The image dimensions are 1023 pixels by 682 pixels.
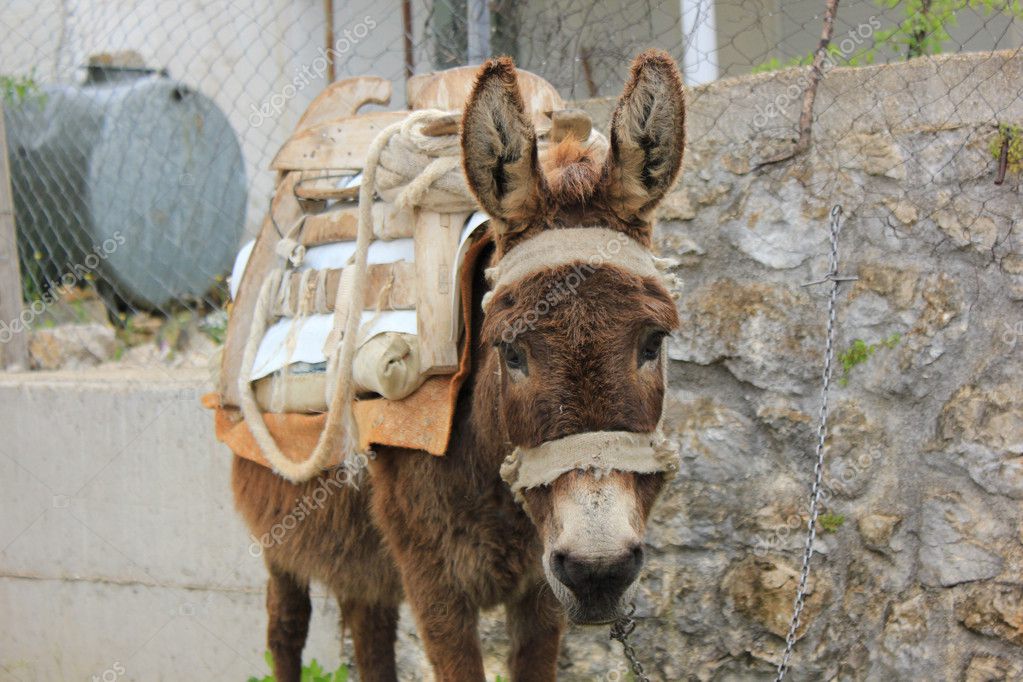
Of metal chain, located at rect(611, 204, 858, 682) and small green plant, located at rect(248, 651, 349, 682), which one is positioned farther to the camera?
small green plant, located at rect(248, 651, 349, 682)

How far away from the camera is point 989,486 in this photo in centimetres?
306

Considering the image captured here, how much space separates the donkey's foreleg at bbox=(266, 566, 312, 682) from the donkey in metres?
1.14

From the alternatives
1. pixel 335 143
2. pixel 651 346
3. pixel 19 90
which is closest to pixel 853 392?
pixel 651 346

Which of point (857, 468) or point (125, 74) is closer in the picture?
point (857, 468)

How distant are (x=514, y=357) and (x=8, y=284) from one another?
414 cm

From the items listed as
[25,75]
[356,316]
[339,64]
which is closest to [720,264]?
[356,316]

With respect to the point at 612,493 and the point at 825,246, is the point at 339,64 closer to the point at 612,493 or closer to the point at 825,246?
the point at 825,246

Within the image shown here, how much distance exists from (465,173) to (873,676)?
2144 mm

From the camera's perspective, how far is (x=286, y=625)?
3.75 m

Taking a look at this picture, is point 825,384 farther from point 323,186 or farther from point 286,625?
point 286,625

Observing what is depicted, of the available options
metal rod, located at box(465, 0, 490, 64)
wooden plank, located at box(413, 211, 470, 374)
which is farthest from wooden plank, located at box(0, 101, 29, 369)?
wooden plank, located at box(413, 211, 470, 374)

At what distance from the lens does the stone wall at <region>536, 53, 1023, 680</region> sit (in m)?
3.09

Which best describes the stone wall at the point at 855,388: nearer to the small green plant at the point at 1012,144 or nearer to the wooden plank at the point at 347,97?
the small green plant at the point at 1012,144

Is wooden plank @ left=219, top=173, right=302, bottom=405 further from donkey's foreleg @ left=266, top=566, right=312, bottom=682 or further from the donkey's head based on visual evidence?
the donkey's head
